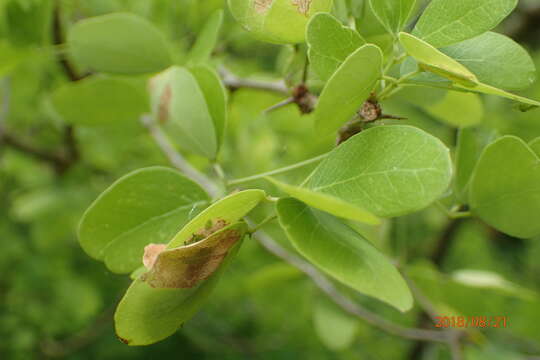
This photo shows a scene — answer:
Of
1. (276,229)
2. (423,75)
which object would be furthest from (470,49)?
(276,229)

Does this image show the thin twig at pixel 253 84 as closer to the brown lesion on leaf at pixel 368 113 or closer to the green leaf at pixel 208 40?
the green leaf at pixel 208 40

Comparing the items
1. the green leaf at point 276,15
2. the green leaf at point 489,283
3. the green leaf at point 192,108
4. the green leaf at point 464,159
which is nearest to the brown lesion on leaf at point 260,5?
the green leaf at point 276,15

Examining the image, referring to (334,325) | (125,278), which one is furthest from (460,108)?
(125,278)

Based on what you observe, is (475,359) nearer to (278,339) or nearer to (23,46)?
(278,339)

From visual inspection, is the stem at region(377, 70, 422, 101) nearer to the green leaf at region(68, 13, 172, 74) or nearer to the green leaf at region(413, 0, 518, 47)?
the green leaf at region(413, 0, 518, 47)

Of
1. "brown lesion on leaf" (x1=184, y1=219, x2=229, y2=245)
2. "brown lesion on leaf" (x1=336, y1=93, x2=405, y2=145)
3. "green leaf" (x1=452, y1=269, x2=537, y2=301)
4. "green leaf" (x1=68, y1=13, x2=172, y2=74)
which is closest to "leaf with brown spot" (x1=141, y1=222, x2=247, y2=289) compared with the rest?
"brown lesion on leaf" (x1=184, y1=219, x2=229, y2=245)
